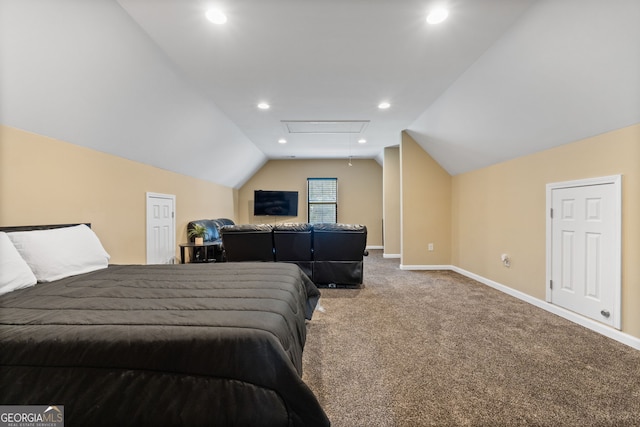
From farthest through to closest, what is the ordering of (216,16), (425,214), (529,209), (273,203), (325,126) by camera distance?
(273,203) < (425,214) < (325,126) < (529,209) < (216,16)

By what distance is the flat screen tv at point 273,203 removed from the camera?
7.60m

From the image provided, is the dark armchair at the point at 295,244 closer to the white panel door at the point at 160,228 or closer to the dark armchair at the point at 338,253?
the dark armchair at the point at 338,253

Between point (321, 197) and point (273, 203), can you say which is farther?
point (321, 197)

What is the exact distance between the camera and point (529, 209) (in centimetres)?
310

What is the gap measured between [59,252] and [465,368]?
316 cm

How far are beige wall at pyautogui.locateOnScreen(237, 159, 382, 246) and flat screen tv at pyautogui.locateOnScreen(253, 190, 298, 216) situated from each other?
21cm

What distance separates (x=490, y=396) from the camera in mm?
1503

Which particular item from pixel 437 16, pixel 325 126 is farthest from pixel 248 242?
pixel 437 16

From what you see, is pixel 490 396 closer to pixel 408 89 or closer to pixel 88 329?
pixel 88 329

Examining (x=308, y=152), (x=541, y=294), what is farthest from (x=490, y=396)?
(x=308, y=152)

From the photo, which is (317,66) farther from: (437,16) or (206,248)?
(206,248)

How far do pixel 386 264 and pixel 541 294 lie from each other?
108 inches

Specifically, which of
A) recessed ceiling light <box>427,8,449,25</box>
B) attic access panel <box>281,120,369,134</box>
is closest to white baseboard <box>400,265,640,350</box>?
recessed ceiling light <box>427,8,449,25</box>

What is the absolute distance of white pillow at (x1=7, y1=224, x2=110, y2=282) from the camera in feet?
5.78
